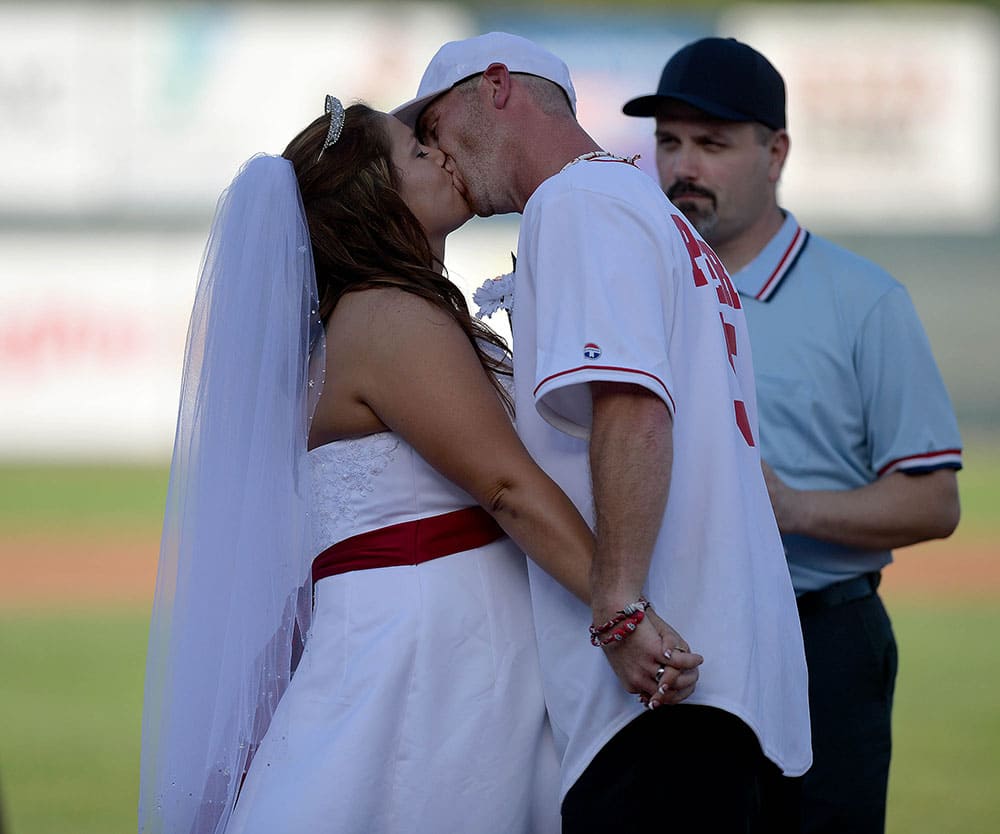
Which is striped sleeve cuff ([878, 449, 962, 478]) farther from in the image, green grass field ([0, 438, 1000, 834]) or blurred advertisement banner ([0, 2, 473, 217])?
blurred advertisement banner ([0, 2, 473, 217])

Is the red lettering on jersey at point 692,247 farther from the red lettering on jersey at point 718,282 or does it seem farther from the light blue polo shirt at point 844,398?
the light blue polo shirt at point 844,398

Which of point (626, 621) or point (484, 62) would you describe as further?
point (484, 62)

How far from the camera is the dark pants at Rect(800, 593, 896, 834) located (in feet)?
10.3

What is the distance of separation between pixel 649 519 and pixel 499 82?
2.96ft

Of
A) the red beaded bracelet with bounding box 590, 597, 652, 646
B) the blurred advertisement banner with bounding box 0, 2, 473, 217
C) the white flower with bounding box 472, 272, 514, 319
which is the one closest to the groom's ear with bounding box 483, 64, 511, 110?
the white flower with bounding box 472, 272, 514, 319

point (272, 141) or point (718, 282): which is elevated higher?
point (718, 282)

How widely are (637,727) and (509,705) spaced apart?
10.5 inches

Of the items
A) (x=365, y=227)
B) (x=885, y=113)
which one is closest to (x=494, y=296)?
(x=365, y=227)

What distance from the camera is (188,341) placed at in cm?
263

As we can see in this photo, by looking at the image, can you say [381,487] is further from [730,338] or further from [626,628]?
[730,338]

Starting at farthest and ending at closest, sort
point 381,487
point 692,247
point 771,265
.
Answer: point 771,265 → point 381,487 → point 692,247

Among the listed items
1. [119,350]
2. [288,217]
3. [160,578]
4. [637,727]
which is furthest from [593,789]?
[119,350]

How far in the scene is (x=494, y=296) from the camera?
8.36 ft

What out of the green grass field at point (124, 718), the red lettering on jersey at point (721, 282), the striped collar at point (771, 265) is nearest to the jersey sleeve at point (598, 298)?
the red lettering on jersey at point (721, 282)
